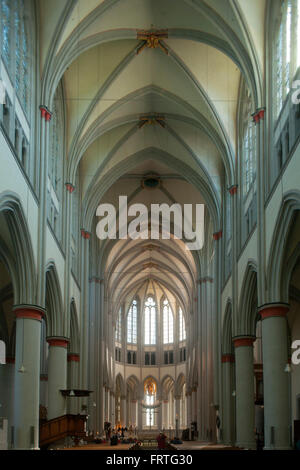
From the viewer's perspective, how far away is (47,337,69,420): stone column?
92.7 feet

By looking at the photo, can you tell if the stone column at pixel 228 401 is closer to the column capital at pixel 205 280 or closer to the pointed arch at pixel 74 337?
the pointed arch at pixel 74 337

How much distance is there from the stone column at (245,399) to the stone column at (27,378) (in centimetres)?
958

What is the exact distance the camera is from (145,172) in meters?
42.8

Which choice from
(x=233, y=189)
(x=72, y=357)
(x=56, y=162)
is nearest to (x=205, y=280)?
(x=72, y=357)

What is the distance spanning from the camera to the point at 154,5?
89.7ft

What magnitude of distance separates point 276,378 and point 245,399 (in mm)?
6356

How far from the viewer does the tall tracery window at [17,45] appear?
20.5m

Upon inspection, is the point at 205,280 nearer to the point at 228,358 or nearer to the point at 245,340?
the point at 228,358

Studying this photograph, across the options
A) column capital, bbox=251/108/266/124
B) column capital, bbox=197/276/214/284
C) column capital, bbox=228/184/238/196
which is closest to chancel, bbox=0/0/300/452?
column capital, bbox=228/184/238/196

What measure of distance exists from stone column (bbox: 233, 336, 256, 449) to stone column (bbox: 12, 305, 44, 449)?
9.58 metres

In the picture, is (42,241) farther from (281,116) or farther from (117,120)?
(117,120)

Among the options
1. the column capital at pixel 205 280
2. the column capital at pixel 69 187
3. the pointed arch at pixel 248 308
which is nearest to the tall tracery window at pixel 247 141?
the pointed arch at pixel 248 308
